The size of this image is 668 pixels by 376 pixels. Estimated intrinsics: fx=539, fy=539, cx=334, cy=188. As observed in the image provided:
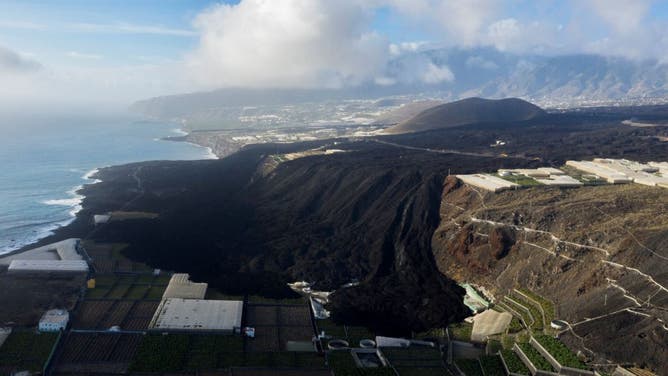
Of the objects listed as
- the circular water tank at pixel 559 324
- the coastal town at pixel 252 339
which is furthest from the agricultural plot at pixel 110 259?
the circular water tank at pixel 559 324

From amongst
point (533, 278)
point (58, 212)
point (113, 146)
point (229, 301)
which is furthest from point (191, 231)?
point (113, 146)

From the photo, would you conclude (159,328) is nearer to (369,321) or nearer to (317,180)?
(369,321)

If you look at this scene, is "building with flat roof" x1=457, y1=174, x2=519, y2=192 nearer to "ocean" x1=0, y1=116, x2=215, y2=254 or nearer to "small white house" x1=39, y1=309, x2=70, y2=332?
"small white house" x1=39, y1=309, x2=70, y2=332

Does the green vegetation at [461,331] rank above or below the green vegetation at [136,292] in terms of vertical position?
below

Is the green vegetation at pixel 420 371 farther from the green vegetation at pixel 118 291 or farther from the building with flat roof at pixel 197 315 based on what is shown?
the green vegetation at pixel 118 291

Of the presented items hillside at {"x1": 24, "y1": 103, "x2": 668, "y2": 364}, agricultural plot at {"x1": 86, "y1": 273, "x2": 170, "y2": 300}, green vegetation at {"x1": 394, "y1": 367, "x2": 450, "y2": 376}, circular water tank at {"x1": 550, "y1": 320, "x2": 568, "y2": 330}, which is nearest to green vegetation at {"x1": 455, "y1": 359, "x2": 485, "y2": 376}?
green vegetation at {"x1": 394, "y1": 367, "x2": 450, "y2": 376}

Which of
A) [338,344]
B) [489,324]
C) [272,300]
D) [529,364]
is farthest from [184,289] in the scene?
[529,364]

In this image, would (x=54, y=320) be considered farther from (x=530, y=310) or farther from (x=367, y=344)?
(x=530, y=310)
